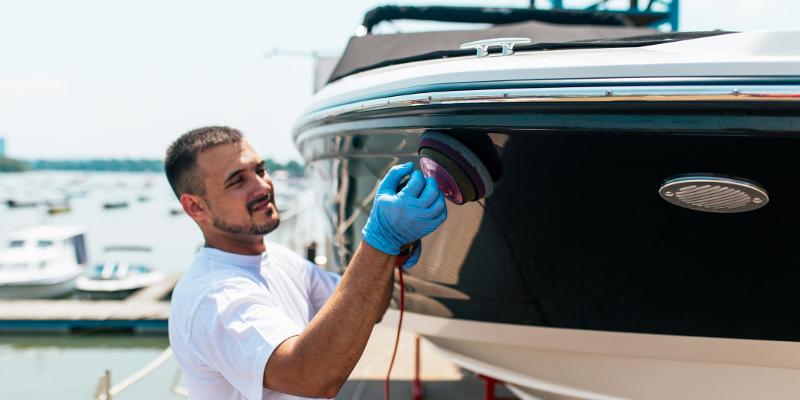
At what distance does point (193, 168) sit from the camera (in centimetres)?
143

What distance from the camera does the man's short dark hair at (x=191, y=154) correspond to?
1.43m

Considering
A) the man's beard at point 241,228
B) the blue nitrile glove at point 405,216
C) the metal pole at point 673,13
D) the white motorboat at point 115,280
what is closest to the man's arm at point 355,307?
the blue nitrile glove at point 405,216

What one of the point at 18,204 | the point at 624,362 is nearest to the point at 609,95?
the point at 624,362

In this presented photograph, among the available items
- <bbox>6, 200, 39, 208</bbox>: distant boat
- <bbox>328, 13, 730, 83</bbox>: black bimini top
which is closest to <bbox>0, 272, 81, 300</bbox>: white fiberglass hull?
<bbox>328, 13, 730, 83</bbox>: black bimini top

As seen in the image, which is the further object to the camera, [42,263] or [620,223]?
[42,263]

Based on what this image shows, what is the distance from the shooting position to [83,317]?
9.61m

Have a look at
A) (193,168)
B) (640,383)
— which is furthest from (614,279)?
(193,168)

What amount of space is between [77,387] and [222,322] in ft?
32.1

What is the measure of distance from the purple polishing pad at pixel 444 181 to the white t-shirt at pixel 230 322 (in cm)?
48

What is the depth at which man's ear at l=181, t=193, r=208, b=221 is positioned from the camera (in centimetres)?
143

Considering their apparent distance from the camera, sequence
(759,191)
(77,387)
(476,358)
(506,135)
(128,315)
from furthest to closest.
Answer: (128,315) < (77,387) < (476,358) < (506,135) < (759,191)

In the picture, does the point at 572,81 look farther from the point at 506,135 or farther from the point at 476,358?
the point at 476,358

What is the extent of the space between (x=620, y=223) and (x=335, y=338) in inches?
30.1

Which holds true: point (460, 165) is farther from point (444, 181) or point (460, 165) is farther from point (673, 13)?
point (673, 13)
